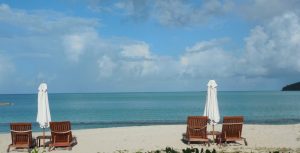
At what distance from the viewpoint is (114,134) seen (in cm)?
1625

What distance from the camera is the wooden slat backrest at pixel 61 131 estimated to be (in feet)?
41.7

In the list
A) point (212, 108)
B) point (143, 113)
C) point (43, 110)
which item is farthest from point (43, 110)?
point (143, 113)

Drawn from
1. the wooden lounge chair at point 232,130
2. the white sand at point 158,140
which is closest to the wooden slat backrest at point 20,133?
the white sand at point 158,140

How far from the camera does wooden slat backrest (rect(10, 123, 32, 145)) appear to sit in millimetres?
12516

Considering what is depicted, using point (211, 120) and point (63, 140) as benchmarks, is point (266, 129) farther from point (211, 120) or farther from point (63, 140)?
point (63, 140)

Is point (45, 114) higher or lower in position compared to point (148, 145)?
higher

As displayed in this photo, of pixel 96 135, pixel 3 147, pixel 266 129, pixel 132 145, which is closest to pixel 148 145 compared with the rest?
pixel 132 145

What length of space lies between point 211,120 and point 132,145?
8.42ft

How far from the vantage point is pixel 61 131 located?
12797mm

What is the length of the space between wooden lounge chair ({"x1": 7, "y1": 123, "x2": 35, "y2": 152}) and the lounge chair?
2.10 ft

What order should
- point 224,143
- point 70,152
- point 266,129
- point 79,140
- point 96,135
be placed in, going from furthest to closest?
point 266,129 < point 96,135 < point 79,140 < point 224,143 < point 70,152

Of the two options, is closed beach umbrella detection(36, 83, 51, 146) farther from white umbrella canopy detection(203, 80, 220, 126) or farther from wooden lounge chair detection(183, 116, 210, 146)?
white umbrella canopy detection(203, 80, 220, 126)

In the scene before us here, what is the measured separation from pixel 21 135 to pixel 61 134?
113 centimetres

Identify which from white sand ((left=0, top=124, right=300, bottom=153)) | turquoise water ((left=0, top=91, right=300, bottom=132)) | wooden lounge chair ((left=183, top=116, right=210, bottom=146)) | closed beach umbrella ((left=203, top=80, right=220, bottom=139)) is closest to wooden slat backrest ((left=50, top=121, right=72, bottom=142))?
white sand ((left=0, top=124, right=300, bottom=153))
